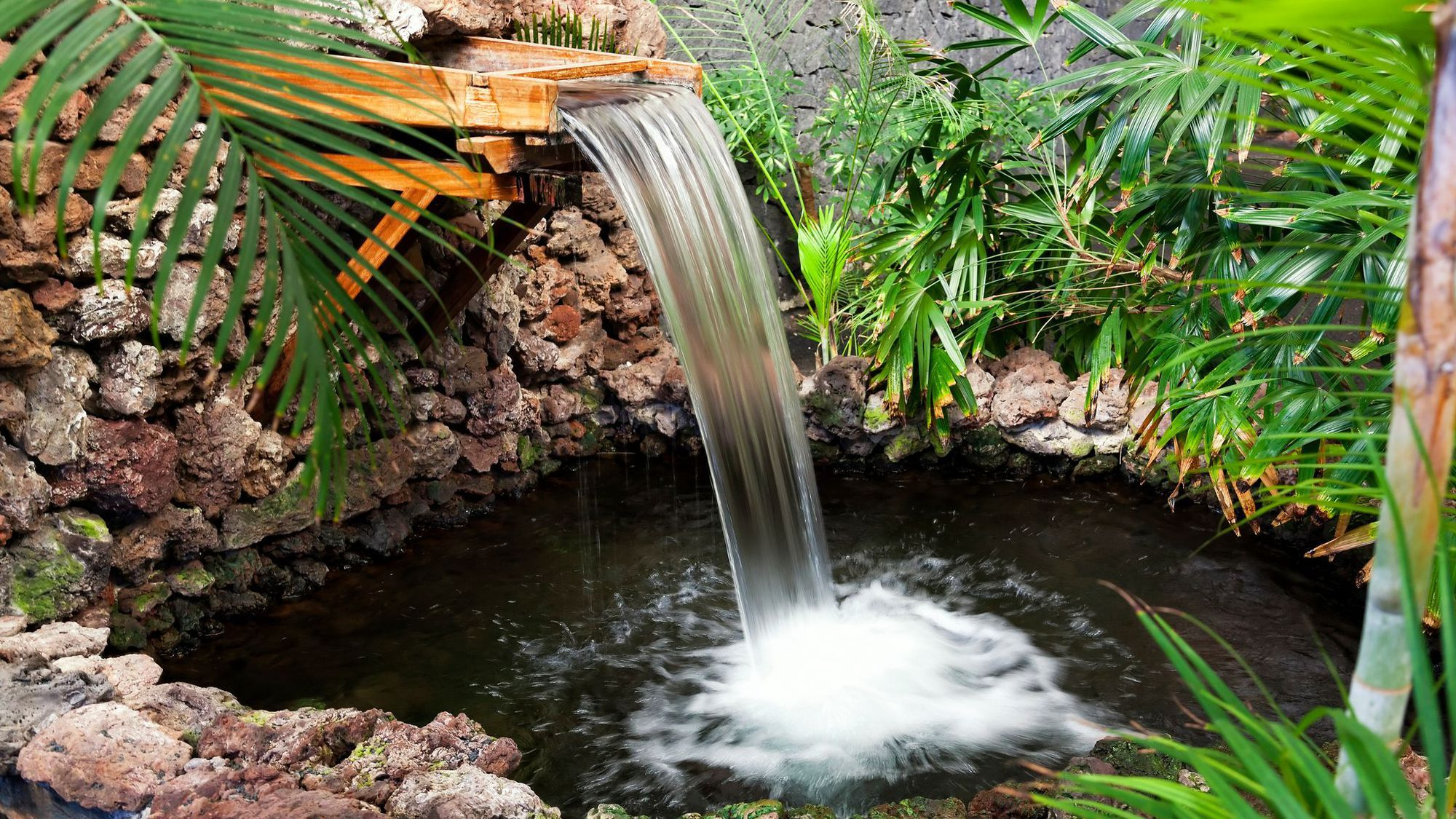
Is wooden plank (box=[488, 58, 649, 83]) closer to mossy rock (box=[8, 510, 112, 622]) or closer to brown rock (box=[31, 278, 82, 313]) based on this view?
brown rock (box=[31, 278, 82, 313])

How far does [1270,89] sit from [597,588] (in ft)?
11.0

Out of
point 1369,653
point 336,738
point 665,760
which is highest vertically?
point 1369,653

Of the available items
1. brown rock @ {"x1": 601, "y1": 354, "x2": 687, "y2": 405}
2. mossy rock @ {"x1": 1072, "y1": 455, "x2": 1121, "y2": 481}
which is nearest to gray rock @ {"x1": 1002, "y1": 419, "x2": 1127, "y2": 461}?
mossy rock @ {"x1": 1072, "y1": 455, "x2": 1121, "y2": 481}

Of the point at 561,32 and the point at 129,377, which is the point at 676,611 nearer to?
the point at 129,377

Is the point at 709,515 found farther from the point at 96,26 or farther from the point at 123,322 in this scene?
the point at 96,26

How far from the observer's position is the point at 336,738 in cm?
239

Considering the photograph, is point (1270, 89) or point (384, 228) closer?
point (1270, 89)

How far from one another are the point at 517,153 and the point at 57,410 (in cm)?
157

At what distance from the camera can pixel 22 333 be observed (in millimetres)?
2945

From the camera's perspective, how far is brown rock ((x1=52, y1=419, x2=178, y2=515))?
Answer: 318cm

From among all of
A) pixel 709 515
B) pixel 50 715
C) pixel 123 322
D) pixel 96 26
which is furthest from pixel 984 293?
pixel 96 26

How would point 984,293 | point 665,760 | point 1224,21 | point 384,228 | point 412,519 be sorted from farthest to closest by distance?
point 984,293
point 412,519
point 384,228
point 665,760
point 1224,21

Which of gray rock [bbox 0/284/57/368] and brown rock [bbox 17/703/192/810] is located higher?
gray rock [bbox 0/284/57/368]

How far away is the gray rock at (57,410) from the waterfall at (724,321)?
1.66 meters
